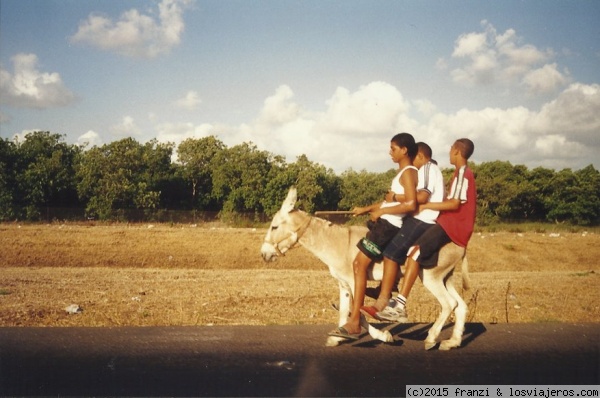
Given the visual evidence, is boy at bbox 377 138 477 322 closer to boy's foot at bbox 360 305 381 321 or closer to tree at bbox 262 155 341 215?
boy's foot at bbox 360 305 381 321

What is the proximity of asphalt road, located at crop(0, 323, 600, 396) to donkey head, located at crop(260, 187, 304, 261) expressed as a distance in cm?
127

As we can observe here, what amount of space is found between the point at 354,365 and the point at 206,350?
2007mm

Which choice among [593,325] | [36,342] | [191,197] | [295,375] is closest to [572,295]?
[593,325]

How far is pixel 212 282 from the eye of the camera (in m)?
21.1

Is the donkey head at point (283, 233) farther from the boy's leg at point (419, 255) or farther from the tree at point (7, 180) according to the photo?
the tree at point (7, 180)

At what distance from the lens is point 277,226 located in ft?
26.5

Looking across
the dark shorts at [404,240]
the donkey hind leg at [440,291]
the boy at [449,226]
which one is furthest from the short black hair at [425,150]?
the donkey hind leg at [440,291]

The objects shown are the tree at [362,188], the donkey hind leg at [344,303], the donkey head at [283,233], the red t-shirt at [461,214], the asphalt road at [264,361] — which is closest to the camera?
the asphalt road at [264,361]

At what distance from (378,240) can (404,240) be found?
0.36 m

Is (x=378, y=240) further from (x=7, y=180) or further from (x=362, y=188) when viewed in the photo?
(x=362, y=188)

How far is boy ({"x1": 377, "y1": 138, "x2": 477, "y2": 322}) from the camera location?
706cm

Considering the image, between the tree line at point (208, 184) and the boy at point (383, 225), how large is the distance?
44656mm

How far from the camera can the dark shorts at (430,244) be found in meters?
7.06

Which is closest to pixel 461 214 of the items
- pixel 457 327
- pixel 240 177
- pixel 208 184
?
pixel 457 327
